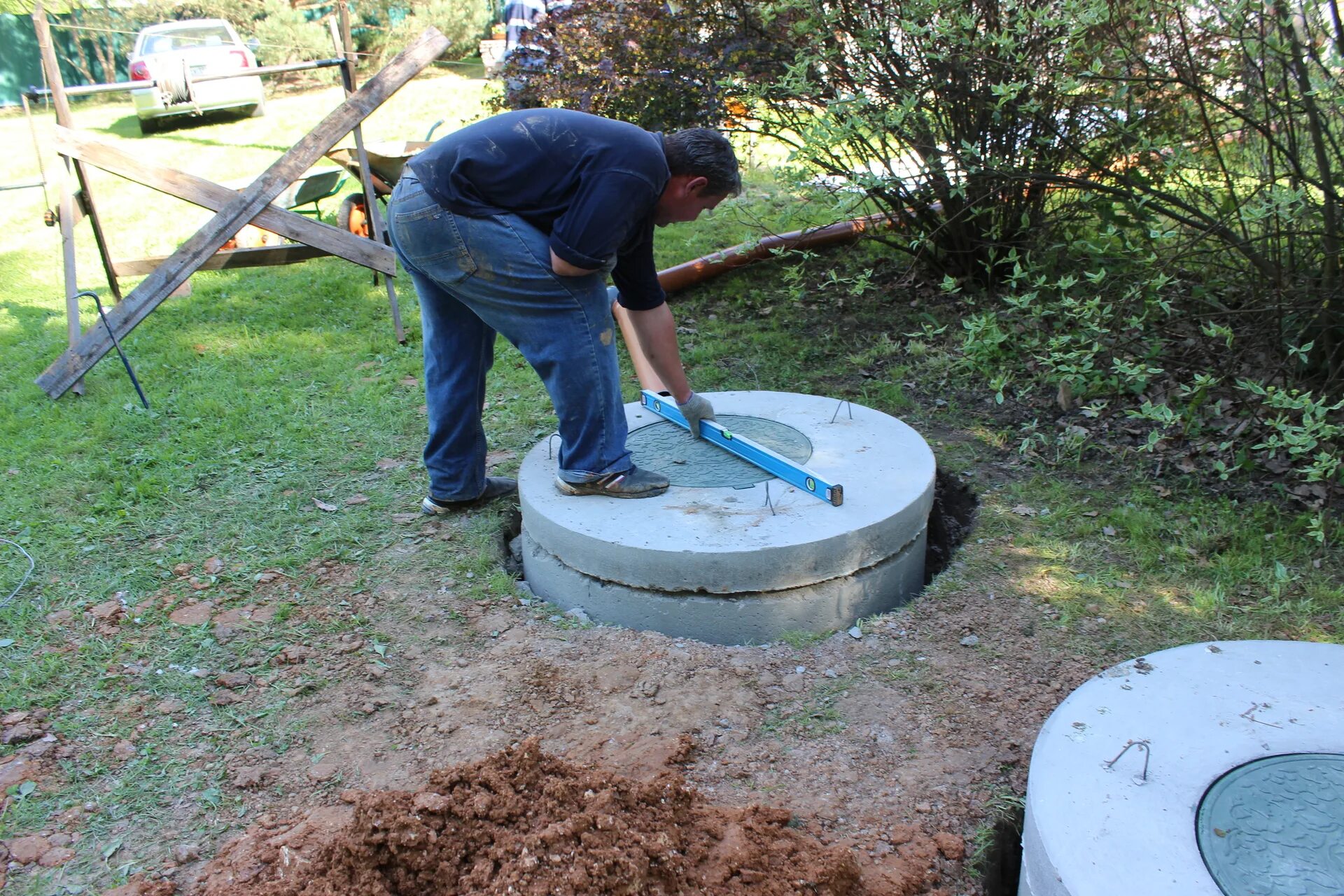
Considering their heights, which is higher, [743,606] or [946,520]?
[743,606]

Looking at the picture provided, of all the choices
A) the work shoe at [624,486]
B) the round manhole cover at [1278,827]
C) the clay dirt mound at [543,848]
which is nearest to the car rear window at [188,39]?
the work shoe at [624,486]

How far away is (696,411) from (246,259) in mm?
3696

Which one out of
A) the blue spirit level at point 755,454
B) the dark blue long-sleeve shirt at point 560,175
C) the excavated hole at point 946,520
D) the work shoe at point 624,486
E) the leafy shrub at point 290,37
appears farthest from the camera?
the leafy shrub at point 290,37

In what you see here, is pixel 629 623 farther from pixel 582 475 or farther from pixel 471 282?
pixel 471 282

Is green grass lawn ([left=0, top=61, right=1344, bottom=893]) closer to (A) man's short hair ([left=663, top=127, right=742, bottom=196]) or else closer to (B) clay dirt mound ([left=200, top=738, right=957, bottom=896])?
(B) clay dirt mound ([left=200, top=738, right=957, bottom=896])

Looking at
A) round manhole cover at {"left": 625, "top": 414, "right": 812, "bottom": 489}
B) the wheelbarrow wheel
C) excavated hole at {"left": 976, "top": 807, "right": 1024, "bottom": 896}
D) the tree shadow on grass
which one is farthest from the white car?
excavated hole at {"left": 976, "top": 807, "right": 1024, "bottom": 896}

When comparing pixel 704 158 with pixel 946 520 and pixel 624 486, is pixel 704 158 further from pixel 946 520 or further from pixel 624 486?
pixel 946 520

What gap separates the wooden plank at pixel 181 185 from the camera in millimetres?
5309

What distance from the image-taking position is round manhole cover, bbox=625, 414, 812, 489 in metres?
3.53

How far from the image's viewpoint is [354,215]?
7680 mm

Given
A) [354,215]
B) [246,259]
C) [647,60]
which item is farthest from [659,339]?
[354,215]

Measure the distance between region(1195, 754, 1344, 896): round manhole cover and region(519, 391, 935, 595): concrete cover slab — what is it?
132 cm

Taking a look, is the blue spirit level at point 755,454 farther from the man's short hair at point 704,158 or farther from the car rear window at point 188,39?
the car rear window at point 188,39

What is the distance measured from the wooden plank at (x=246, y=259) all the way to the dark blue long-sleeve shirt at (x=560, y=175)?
3.08 meters
